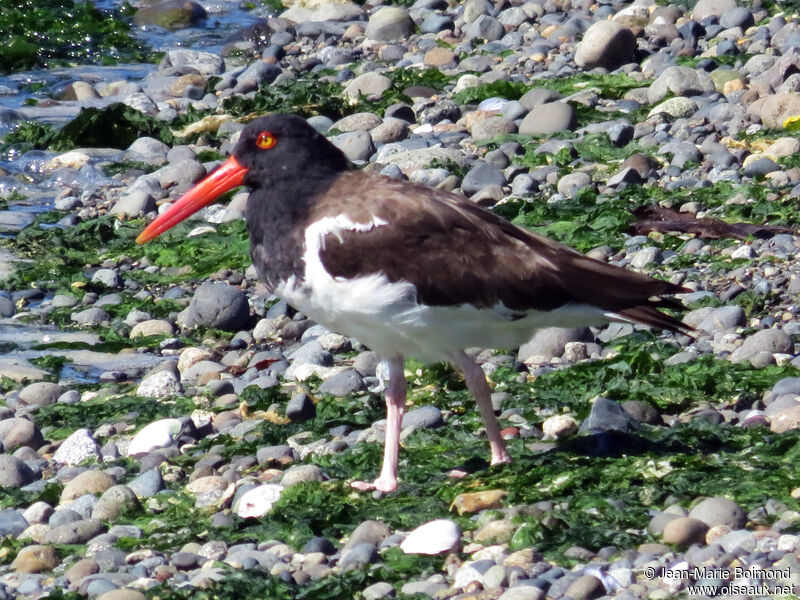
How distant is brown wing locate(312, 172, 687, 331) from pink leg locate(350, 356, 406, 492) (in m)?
0.49

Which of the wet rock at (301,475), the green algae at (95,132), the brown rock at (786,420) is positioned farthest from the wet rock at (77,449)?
the green algae at (95,132)

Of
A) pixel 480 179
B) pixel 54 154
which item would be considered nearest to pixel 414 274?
pixel 480 179

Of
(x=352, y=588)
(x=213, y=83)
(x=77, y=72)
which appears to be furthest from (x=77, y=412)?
(x=77, y=72)

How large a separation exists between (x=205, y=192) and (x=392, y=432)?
1389mm

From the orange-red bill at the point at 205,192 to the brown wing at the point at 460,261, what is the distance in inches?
21.9

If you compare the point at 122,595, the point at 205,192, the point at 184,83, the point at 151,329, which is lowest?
the point at 122,595

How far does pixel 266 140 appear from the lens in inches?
206

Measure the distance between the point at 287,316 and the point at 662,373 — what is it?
7.50 feet

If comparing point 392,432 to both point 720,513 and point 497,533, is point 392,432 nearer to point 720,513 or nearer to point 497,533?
point 497,533

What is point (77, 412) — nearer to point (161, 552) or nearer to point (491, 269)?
point (161, 552)

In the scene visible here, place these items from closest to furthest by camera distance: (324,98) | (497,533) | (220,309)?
(497,533), (220,309), (324,98)

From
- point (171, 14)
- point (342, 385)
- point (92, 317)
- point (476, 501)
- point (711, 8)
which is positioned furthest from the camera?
point (171, 14)

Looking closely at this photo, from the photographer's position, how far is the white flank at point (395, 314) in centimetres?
474

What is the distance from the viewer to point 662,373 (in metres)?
5.70
